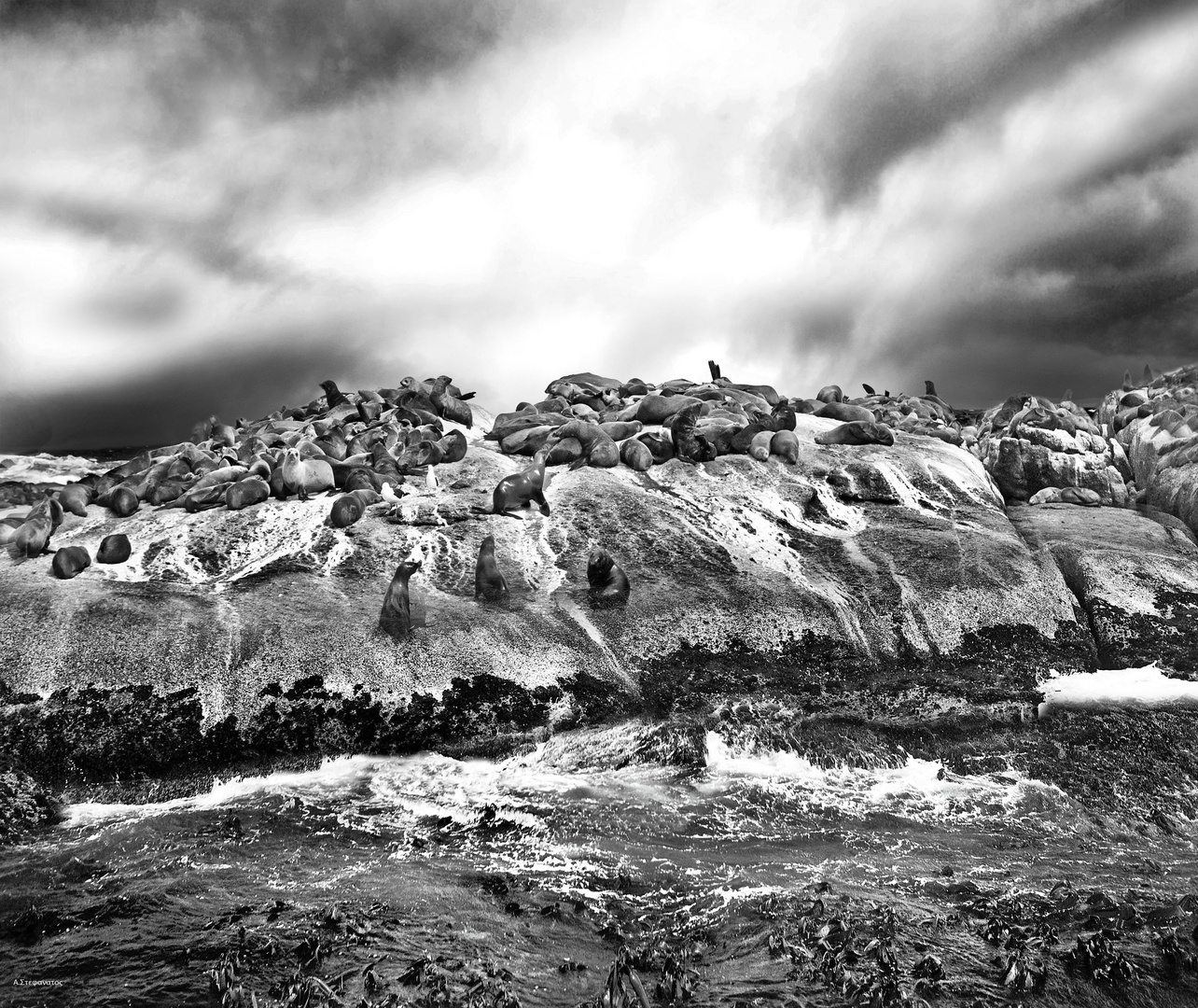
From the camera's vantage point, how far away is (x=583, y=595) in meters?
11.0

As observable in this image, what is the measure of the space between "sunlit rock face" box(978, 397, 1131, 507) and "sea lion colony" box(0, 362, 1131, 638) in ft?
0.51

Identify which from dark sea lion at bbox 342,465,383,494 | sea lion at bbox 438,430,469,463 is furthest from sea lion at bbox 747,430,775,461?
dark sea lion at bbox 342,465,383,494

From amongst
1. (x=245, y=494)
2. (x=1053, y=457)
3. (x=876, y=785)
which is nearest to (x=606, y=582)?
(x=876, y=785)

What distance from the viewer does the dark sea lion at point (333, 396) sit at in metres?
21.0

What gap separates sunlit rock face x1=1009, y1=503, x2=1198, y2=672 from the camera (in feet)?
34.5

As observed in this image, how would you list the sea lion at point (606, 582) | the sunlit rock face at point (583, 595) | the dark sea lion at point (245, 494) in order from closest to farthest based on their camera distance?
1. the sunlit rock face at point (583, 595)
2. the sea lion at point (606, 582)
3. the dark sea lion at point (245, 494)

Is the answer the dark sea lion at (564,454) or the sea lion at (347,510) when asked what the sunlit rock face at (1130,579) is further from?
the sea lion at (347,510)

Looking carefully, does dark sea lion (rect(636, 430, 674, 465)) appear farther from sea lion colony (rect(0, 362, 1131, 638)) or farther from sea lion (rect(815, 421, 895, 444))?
sea lion (rect(815, 421, 895, 444))

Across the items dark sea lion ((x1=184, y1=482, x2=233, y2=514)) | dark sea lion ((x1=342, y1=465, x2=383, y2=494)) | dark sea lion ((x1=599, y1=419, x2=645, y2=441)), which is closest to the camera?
dark sea lion ((x1=184, y1=482, x2=233, y2=514))

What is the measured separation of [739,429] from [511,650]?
6.18 metres

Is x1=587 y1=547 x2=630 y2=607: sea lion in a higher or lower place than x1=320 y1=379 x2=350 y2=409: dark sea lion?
lower

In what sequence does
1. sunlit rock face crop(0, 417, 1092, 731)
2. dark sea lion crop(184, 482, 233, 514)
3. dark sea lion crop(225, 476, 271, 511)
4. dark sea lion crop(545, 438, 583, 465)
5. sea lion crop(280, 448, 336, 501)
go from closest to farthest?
sunlit rock face crop(0, 417, 1092, 731)
dark sea lion crop(225, 476, 271, 511)
dark sea lion crop(184, 482, 233, 514)
sea lion crop(280, 448, 336, 501)
dark sea lion crop(545, 438, 583, 465)

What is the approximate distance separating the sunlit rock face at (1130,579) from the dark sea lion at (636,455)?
5.13m

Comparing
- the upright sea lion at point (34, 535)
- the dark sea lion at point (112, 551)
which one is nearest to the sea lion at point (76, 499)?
the upright sea lion at point (34, 535)
